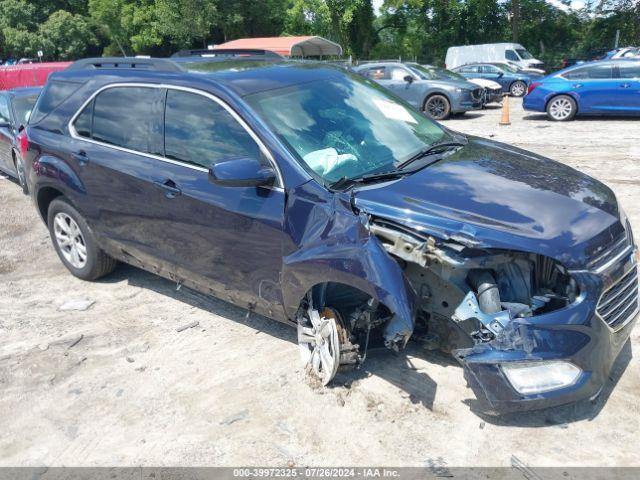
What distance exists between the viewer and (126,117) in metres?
4.55

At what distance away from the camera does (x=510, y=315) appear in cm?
304

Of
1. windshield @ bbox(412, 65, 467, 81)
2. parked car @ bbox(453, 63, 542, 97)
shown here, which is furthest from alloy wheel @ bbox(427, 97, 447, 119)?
parked car @ bbox(453, 63, 542, 97)

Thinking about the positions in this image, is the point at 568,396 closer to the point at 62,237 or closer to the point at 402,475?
the point at 402,475

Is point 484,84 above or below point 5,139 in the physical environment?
below

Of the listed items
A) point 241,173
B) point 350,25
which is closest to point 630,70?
point 241,173

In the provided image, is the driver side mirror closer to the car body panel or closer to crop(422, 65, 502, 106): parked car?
the car body panel

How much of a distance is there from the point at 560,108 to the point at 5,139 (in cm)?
1202

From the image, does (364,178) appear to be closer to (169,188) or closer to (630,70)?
(169,188)

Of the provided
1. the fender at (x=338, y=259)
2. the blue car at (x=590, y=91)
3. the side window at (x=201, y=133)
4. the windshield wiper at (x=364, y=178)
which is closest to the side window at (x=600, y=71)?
the blue car at (x=590, y=91)

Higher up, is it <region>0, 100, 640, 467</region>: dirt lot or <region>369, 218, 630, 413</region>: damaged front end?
<region>369, 218, 630, 413</region>: damaged front end

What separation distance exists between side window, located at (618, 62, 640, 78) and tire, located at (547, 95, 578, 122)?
3.88 feet

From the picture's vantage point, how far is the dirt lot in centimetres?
316

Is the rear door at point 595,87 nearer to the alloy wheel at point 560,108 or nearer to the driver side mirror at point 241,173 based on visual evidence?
the alloy wheel at point 560,108

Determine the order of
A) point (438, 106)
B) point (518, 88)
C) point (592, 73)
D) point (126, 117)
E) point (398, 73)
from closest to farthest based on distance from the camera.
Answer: point (126, 117) → point (592, 73) → point (438, 106) → point (398, 73) → point (518, 88)
